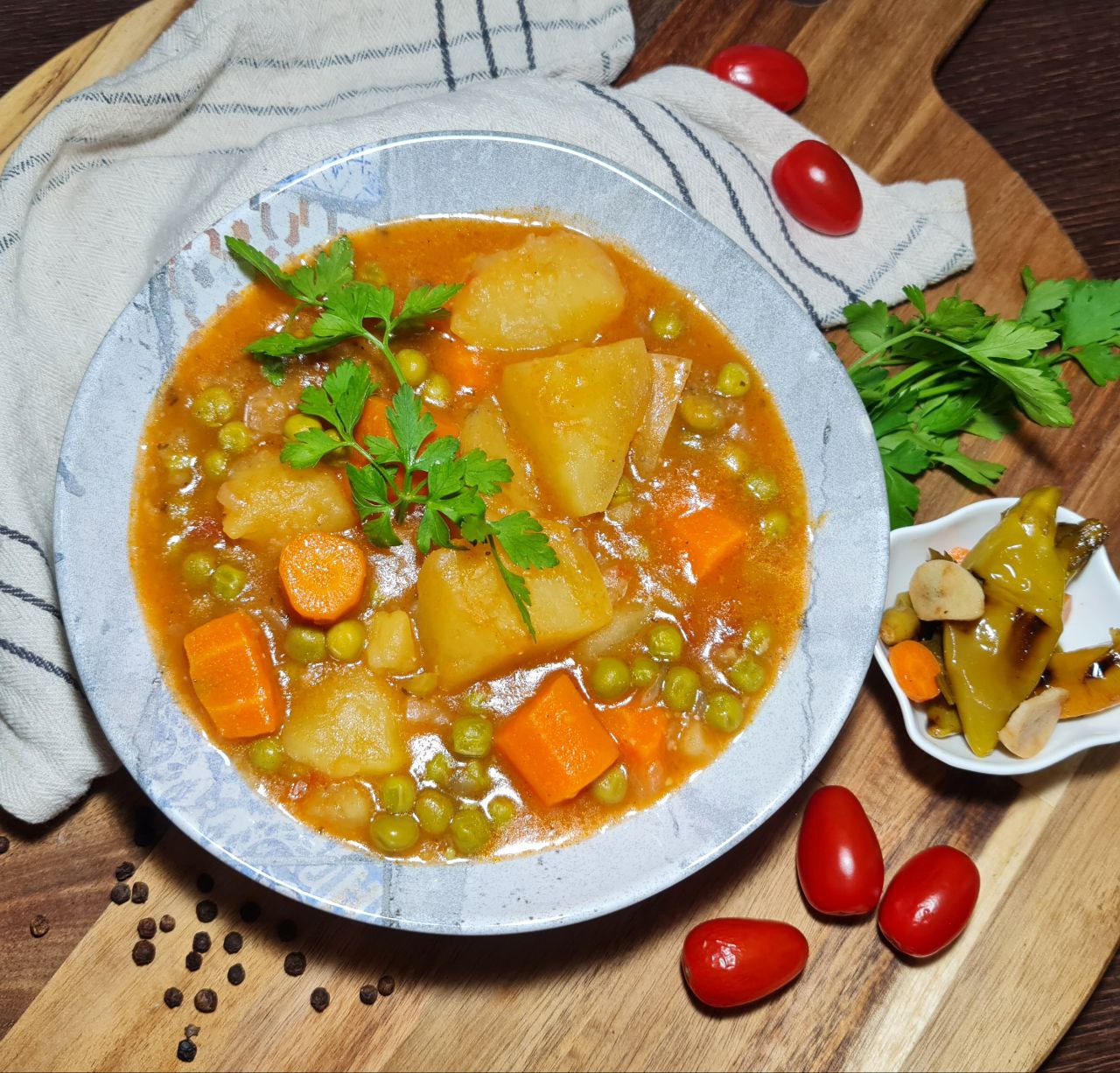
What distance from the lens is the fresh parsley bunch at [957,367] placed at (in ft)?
13.5

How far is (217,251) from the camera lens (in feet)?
12.6

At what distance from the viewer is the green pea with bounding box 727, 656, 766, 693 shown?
3771 millimetres

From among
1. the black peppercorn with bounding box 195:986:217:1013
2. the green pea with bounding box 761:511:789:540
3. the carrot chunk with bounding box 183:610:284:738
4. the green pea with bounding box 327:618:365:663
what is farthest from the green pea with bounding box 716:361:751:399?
the black peppercorn with bounding box 195:986:217:1013

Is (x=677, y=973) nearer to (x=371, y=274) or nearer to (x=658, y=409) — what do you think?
(x=658, y=409)

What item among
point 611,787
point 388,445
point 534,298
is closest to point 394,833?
point 611,787

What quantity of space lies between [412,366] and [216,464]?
2.56 ft

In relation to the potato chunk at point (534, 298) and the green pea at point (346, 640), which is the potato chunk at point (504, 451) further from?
the green pea at point (346, 640)

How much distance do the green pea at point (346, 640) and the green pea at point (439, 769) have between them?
46cm

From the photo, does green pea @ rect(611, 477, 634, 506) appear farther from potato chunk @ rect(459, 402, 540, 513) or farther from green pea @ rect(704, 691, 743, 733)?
green pea @ rect(704, 691, 743, 733)

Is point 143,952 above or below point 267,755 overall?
below

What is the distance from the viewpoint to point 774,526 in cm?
386

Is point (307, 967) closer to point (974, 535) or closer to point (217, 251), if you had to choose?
point (217, 251)

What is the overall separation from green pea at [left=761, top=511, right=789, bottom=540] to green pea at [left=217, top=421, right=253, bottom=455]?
189 cm

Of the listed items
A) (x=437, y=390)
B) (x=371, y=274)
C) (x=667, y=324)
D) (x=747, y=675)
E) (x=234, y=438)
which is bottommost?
(x=747, y=675)
